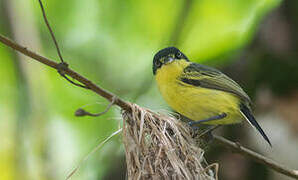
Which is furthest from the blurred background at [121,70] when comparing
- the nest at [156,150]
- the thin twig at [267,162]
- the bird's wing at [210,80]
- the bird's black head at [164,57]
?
the nest at [156,150]

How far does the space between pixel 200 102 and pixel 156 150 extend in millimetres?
1236

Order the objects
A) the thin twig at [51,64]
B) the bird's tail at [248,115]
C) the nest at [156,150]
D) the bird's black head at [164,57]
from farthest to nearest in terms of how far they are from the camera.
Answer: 1. the bird's black head at [164,57]
2. the bird's tail at [248,115]
3. the nest at [156,150]
4. the thin twig at [51,64]

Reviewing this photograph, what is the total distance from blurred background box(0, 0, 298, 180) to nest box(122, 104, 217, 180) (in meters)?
0.91

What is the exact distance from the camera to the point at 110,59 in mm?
7227

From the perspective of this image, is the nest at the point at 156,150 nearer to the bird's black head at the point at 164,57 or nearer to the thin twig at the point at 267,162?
the thin twig at the point at 267,162

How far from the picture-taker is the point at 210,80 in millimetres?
4848

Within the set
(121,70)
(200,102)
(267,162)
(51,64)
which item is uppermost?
(51,64)

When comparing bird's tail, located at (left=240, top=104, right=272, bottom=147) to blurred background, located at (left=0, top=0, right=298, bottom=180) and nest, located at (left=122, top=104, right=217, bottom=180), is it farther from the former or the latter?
nest, located at (left=122, top=104, right=217, bottom=180)

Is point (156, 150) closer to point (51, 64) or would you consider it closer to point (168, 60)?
point (51, 64)

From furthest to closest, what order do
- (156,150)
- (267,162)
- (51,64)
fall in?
(267,162) < (156,150) < (51,64)

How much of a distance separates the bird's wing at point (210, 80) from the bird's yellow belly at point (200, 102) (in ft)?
0.21

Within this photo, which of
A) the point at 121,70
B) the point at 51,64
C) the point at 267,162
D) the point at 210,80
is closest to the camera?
the point at 51,64

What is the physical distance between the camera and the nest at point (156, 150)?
3344mm

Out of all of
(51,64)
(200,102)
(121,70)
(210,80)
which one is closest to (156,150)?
(51,64)
